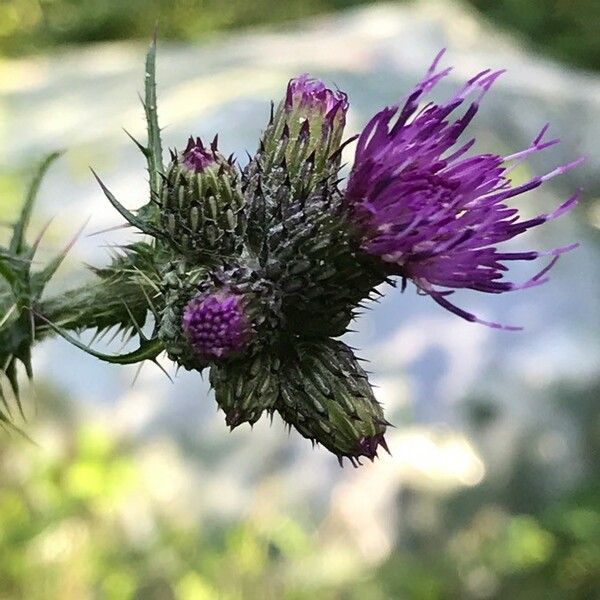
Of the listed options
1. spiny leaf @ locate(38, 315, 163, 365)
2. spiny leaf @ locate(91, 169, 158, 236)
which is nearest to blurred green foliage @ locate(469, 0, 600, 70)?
spiny leaf @ locate(91, 169, 158, 236)

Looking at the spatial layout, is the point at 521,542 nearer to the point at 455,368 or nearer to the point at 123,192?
the point at 455,368

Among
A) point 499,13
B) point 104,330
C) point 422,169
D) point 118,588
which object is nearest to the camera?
point 422,169

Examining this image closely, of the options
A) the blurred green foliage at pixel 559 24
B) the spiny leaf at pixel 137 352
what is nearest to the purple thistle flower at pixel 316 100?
the spiny leaf at pixel 137 352

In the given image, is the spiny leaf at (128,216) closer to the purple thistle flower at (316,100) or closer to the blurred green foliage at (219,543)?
the purple thistle flower at (316,100)

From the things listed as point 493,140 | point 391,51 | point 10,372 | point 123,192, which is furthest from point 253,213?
point 391,51

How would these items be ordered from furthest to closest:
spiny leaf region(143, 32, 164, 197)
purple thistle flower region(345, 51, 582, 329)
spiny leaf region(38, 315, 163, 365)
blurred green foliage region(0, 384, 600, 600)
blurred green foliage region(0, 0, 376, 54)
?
1. blurred green foliage region(0, 0, 376, 54)
2. blurred green foliage region(0, 384, 600, 600)
3. spiny leaf region(143, 32, 164, 197)
4. purple thistle flower region(345, 51, 582, 329)
5. spiny leaf region(38, 315, 163, 365)

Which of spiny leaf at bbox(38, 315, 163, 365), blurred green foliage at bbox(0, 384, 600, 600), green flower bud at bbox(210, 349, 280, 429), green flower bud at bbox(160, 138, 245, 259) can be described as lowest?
blurred green foliage at bbox(0, 384, 600, 600)

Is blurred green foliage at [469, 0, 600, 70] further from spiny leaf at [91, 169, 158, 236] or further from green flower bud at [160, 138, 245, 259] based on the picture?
spiny leaf at [91, 169, 158, 236]
